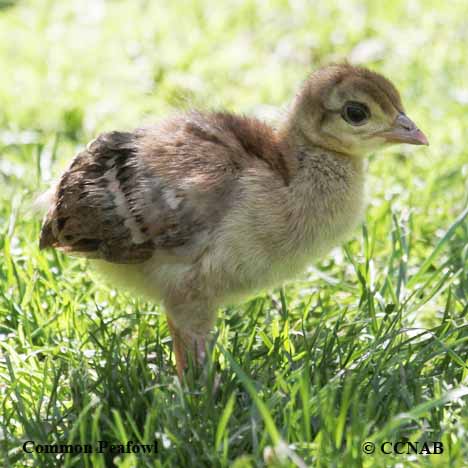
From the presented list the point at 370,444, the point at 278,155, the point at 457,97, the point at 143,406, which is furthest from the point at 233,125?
the point at 457,97

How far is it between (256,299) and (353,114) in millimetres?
883

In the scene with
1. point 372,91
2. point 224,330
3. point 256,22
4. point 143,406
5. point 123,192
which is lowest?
point 143,406

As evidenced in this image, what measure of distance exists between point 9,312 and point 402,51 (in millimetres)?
3661

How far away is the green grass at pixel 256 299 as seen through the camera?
2.66 metres

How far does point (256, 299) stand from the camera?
3705 millimetres

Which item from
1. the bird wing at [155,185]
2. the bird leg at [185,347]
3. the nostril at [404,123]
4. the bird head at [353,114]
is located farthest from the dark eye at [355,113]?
the bird leg at [185,347]

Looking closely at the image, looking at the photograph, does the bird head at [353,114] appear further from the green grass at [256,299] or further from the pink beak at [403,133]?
the green grass at [256,299]

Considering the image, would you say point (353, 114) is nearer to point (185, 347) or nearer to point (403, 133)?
point (403, 133)

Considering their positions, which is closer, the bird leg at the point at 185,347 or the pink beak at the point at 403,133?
the bird leg at the point at 185,347

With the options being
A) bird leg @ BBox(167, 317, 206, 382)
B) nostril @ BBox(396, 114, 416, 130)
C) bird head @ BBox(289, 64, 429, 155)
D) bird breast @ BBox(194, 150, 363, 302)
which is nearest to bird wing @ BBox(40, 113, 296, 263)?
bird breast @ BBox(194, 150, 363, 302)

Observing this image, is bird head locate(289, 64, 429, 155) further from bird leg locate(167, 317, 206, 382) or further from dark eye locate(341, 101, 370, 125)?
bird leg locate(167, 317, 206, 382)

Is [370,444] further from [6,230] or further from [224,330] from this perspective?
[6,230]

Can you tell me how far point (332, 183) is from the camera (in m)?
3.18

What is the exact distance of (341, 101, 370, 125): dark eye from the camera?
3186 millimetres
